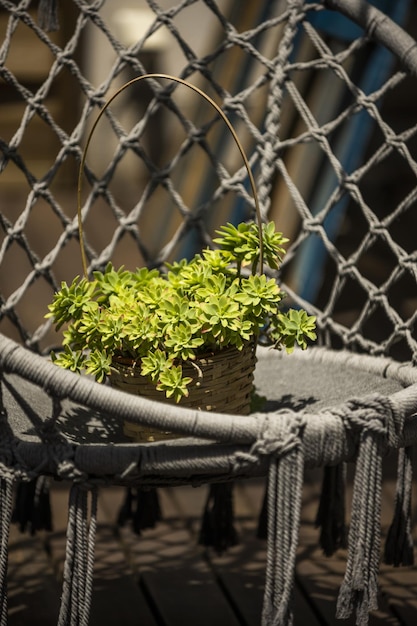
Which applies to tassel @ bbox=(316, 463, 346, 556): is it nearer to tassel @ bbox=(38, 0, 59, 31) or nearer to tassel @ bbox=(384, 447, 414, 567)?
tassel @ bbox=(384, 447, 414, 567)

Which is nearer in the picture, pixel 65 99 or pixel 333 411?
pixel 333 411

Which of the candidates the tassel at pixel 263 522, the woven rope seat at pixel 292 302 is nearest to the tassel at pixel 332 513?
the woven rope seat at pixel 292 302

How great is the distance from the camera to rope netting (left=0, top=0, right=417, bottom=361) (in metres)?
1.71

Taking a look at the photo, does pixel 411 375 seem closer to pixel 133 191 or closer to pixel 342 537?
pixel 342 537

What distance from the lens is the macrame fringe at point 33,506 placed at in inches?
64.6

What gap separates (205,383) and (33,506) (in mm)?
457

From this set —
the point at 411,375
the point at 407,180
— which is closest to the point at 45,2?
the point at 411,375

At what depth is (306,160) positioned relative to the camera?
2.32 meters

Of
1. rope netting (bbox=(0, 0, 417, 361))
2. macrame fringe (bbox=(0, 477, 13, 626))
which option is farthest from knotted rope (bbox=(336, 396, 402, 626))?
macrame fringe (bbox=(0, 477, 13, 626))

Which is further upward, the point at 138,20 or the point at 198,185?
the point at 138,20

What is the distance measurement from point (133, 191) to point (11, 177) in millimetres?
479

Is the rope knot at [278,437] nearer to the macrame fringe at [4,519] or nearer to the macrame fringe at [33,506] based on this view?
the macrame fringe at [4,519]

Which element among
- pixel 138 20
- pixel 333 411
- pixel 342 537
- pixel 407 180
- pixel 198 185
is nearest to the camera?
pixel 333 411

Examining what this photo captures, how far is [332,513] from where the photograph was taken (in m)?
1.62
